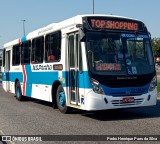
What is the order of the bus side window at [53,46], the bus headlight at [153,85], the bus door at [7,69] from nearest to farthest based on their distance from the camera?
1. the bus headlight at [153,85]
2. the bus side window at [53,46]
3. the bus door at [7,69]

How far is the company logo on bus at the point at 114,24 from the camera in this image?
11.5 metres

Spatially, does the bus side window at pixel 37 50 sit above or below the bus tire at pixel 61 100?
above

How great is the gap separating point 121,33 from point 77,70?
1.76 m

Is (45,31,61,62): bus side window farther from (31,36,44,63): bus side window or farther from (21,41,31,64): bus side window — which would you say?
(21,41,31,64): bus side window

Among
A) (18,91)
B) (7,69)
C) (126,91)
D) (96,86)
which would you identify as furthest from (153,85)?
(7,69)

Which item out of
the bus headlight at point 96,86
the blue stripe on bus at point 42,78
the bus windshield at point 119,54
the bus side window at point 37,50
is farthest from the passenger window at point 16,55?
the bus headlight at point 96,86

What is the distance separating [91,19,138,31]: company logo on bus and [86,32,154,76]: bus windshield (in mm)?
247

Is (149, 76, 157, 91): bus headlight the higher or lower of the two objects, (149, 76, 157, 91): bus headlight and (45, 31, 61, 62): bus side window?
the lower

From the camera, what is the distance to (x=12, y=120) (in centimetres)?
1153

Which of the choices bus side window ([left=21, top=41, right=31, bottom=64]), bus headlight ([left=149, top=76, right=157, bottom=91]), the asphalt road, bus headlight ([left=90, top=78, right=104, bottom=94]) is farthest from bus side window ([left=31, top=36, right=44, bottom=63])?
bus headlight ([left=149, top=76, right=157, bottom=91])

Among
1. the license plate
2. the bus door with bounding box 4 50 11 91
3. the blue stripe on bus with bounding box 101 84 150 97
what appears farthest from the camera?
the bus door with bounding box 4 50 11 91

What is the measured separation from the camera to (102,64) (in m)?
11.0

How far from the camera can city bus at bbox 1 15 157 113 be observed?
10945 mm

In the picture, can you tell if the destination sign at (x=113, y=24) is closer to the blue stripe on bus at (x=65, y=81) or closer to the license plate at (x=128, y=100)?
the blue stripe on bus at (x=65, y=81)
